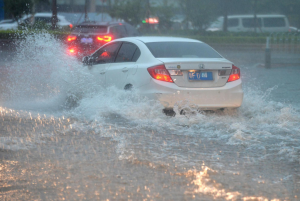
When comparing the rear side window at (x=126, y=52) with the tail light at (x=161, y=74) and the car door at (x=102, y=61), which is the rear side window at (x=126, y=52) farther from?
the tail light at (x=161, y=74)

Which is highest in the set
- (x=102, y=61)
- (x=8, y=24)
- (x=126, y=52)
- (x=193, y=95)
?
(x=126, y=52)

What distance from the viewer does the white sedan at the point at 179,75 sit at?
677 centimetres

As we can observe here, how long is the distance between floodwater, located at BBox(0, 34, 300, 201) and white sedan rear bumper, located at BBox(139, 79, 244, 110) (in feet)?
0.52

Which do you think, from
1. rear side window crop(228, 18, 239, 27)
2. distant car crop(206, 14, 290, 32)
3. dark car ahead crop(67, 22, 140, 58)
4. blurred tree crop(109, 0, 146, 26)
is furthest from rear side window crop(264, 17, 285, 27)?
dark car ahead crop(67, 22, 140, 58)

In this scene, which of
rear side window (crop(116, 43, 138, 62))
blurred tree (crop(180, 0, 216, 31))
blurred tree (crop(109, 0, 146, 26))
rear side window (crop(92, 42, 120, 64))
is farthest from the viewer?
blurred tree (crop(109, 0, 146, 26))

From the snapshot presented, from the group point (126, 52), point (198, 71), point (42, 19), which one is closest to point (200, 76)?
point (198, 71)

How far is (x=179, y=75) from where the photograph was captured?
A: 6797 millimetres

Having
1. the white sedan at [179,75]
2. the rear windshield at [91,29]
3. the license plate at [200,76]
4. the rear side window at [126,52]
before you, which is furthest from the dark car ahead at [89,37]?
the license plate at [200,76]

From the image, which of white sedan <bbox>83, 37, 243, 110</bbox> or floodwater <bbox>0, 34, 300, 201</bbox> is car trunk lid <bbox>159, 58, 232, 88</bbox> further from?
floodwater <bbox>0, 34, 300, 201</bbox>

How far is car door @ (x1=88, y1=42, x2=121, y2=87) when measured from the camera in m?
8.21

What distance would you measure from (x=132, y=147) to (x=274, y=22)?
29.3 metres

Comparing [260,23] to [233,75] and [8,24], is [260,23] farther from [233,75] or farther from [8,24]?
[233,75]

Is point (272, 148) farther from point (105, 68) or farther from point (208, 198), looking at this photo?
point (105, 68)

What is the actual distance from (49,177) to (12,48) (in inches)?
712
